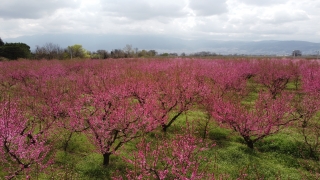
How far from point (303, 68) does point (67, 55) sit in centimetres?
5918

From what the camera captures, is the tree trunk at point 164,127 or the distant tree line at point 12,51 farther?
the distant tree line at point 12,51

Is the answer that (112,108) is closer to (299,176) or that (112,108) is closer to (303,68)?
(299,176)

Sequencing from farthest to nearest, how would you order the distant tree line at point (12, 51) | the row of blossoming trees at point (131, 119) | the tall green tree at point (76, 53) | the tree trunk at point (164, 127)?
the tall green tree at point (76, 53), the distant tree line at point (12, 51), the tree trunk at point (164, 127), the row of blossoming trees at point (131, 119)

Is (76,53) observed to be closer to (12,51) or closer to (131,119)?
(12,51)

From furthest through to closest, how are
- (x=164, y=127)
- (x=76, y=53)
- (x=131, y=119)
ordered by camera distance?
1. (x=76, y=53)
2. (x=164, y=127)
3. (x=131, y=119)

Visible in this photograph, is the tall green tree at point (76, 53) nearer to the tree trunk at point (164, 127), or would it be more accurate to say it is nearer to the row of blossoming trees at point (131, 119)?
the row of blossoming trees at point (131, 119)

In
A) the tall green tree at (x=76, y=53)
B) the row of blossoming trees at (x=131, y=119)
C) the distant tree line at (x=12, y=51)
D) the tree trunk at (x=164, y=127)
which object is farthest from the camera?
the tall green tree at (x=76, y=53)

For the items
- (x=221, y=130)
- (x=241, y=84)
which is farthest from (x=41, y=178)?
(x=241, y=84)

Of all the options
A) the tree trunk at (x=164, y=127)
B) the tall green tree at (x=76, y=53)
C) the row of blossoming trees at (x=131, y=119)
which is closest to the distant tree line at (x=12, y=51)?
the tall green tree at (x=76, y=53)

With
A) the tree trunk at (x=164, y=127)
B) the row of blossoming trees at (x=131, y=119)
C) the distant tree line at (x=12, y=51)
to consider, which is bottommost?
the tree trunk at (x=164, y=127)

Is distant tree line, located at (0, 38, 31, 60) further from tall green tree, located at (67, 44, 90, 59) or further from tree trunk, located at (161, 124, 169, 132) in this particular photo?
tree trunk, located at (161, 124, 169, 132)

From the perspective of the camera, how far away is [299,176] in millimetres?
11625

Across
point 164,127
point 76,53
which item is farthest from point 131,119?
point 76,53

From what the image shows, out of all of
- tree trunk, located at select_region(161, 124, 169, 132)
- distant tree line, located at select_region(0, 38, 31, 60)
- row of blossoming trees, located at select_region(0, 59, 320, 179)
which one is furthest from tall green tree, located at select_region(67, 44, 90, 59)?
tree trunk, located at select_region(161, 124, 169, 132)
